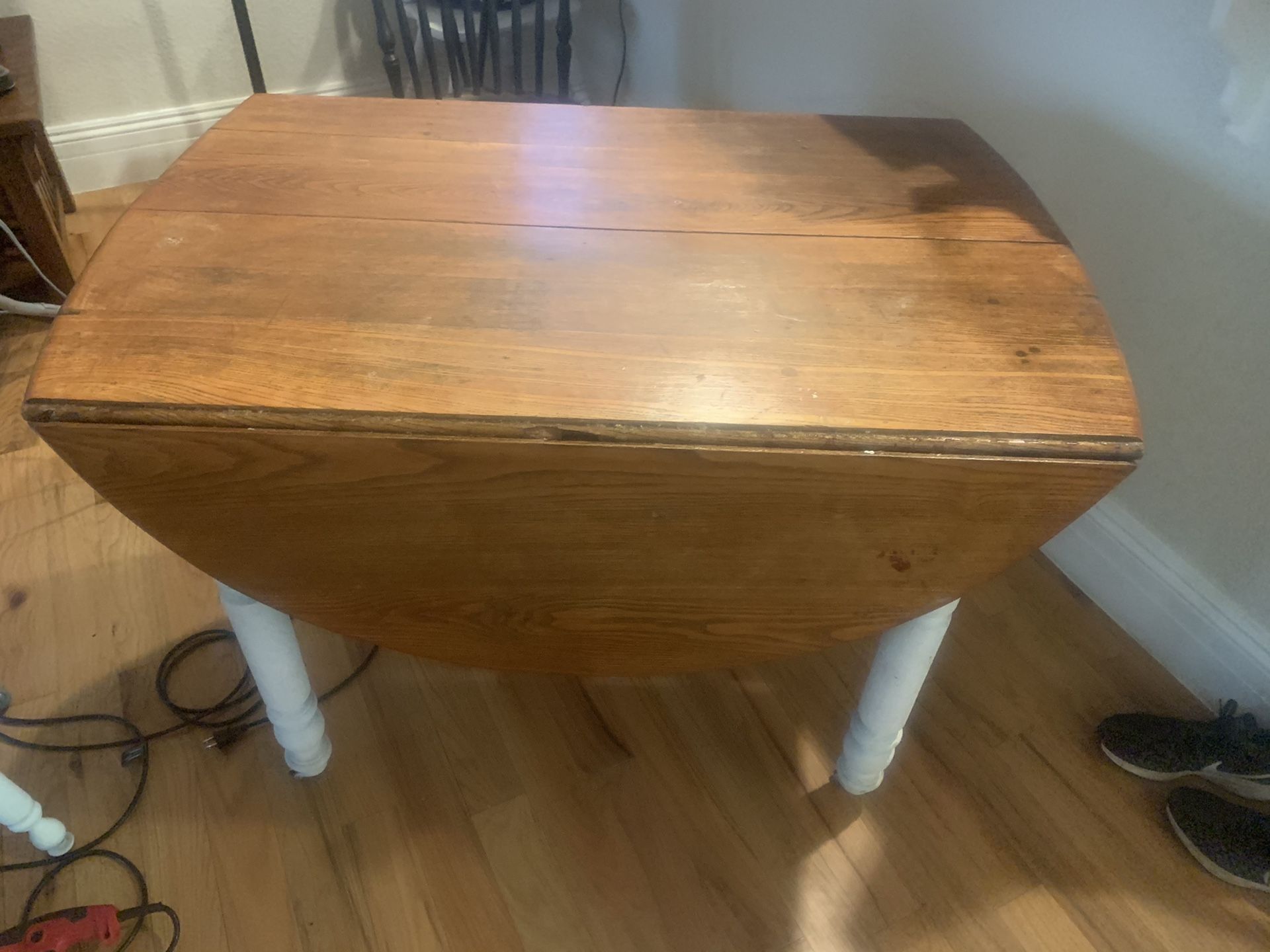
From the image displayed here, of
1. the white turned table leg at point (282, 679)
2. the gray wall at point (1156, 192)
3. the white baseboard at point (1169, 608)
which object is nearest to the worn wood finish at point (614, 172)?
the gray wall at point (1156, 192)

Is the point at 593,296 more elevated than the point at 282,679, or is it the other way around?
the point at 593,296

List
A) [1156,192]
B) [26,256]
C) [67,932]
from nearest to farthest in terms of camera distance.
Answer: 1. [67,932]
2. [1156,192]
3. [26,256]

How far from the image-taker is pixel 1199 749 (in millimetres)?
988

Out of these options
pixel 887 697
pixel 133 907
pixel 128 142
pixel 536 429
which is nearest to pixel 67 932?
pixel 133 907

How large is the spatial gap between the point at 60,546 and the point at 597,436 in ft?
3.30

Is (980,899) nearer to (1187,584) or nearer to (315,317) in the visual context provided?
(1187,584)

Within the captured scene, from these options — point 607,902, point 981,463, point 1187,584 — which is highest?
point 981,463

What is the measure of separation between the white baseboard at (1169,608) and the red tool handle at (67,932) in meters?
1.20

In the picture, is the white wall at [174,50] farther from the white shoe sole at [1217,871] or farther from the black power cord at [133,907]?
the white shoe sole at [1217,871]

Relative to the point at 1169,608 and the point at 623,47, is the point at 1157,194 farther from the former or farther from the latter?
the point at 623,47

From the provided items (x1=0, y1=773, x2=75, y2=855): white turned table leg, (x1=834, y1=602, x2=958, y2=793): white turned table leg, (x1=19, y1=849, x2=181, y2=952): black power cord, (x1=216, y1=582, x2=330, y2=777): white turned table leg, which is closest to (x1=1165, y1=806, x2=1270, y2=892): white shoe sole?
(x1=834, y1=602, x2=958, y2=793): white turned table leg

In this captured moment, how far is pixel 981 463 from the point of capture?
0.62 m

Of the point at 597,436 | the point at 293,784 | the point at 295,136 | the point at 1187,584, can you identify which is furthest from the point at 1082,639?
the point at 295,136

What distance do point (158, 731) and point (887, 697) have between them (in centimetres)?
83
